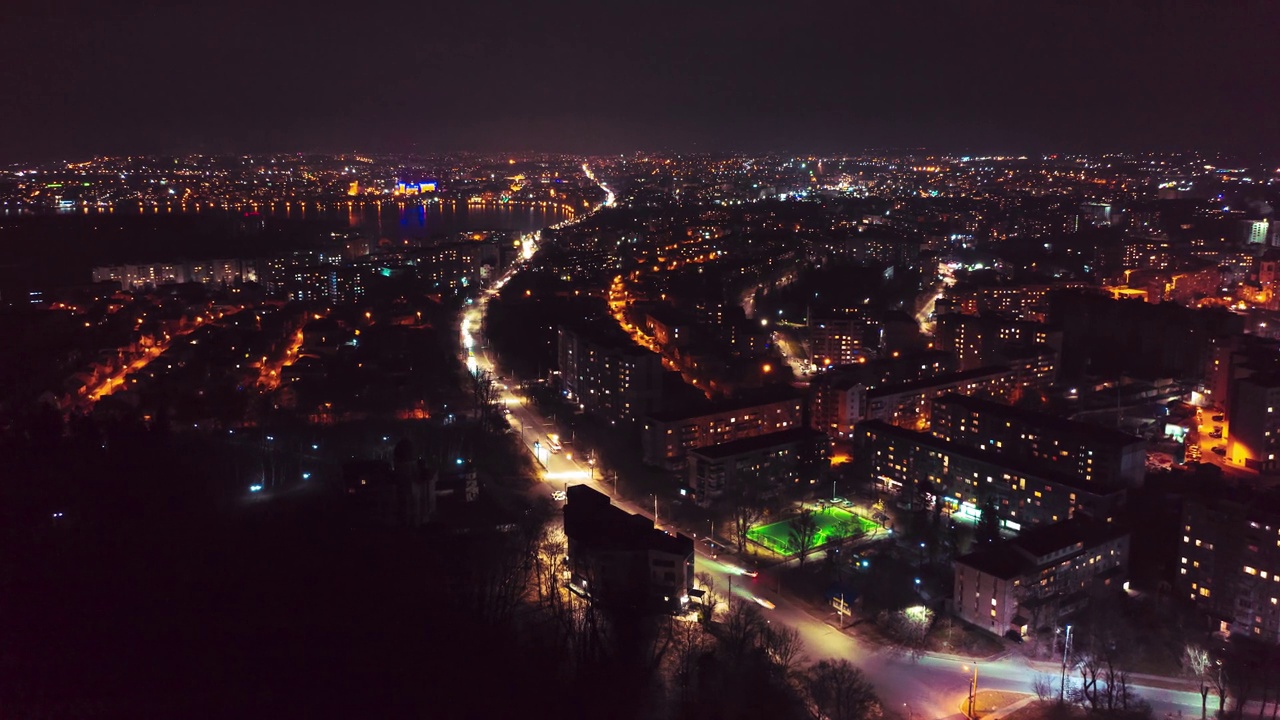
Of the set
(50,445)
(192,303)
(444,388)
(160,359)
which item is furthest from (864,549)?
(192,303)

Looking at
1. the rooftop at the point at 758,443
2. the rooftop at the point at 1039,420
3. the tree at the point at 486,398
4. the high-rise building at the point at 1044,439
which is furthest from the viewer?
the tree at the point at 486,398

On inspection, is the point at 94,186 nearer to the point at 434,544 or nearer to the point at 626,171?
the point at 626,171

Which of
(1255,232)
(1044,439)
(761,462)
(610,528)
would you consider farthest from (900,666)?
(1255,232)

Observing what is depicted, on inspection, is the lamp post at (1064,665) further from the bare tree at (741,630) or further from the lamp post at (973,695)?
the bare tree at (741,630)

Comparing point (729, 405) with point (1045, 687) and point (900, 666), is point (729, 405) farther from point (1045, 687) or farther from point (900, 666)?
point (1045, 687)

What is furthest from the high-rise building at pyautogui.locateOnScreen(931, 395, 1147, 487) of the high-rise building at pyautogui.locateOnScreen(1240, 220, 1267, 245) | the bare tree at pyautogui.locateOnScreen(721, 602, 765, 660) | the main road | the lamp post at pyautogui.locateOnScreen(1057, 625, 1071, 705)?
the high-rise building at pyautogui.locateOnScreen(1240, 220, 1267, 245)

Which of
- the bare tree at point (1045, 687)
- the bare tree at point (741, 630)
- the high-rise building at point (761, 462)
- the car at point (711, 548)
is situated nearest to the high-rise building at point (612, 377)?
the high-rise building at point (761, 462)
